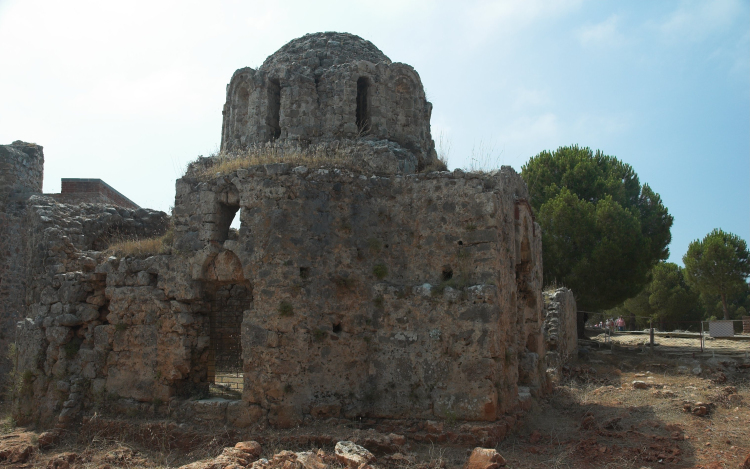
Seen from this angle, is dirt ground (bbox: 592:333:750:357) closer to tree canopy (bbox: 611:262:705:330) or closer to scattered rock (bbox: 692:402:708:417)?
scattered rock (bbox: 692:402:708:417)

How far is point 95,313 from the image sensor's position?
27.1ft

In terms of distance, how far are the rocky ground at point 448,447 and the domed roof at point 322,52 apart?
6654 millimetres

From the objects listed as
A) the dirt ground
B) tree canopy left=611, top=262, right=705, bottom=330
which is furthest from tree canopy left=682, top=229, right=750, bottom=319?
the dirt ground

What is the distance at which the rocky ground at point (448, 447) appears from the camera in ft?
20.3

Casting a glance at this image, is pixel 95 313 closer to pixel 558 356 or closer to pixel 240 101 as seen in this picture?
pixel 240 101

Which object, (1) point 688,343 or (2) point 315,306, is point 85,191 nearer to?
(2) point 315,306

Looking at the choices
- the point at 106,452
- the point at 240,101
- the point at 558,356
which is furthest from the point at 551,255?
the point at 106,452

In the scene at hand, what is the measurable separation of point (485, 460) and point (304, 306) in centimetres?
285

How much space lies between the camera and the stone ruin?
7.05 metres

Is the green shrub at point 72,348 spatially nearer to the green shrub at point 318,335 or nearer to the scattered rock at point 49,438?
the scattered rock at point 49,438

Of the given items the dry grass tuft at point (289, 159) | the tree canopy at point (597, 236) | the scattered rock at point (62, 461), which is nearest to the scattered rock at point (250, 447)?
the scattered rock at point (62, 461)

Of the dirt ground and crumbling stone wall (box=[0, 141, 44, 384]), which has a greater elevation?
crumbling stone wall (box=[0, 141, 44, 384])

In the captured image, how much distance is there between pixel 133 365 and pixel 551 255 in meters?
15.1

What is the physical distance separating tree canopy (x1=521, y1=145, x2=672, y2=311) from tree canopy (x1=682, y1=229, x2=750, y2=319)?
332 inches
